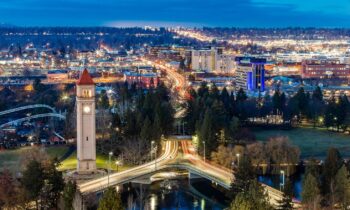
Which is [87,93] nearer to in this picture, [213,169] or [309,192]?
[213,169]

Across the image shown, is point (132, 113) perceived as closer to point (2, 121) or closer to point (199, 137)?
point (199, 137)

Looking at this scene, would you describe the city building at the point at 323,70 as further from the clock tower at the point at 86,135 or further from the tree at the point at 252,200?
the tree at the point at 252,200

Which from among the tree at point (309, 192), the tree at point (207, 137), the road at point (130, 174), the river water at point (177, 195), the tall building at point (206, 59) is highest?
the tall building at point (206, 59)

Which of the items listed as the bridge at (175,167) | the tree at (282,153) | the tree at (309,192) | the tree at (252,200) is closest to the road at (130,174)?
the bridge at (175,167)

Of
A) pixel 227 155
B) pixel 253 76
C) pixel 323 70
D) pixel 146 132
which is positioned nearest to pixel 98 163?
pixel 146 132

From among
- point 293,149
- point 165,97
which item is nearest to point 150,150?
point 293,149

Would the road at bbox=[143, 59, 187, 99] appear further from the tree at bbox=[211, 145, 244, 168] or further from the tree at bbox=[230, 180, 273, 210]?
the tree at bbox=[230, 180, 273, 210]

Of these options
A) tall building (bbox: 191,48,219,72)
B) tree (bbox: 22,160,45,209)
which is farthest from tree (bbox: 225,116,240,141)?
tall building (bbox: 191,48,219,72)
